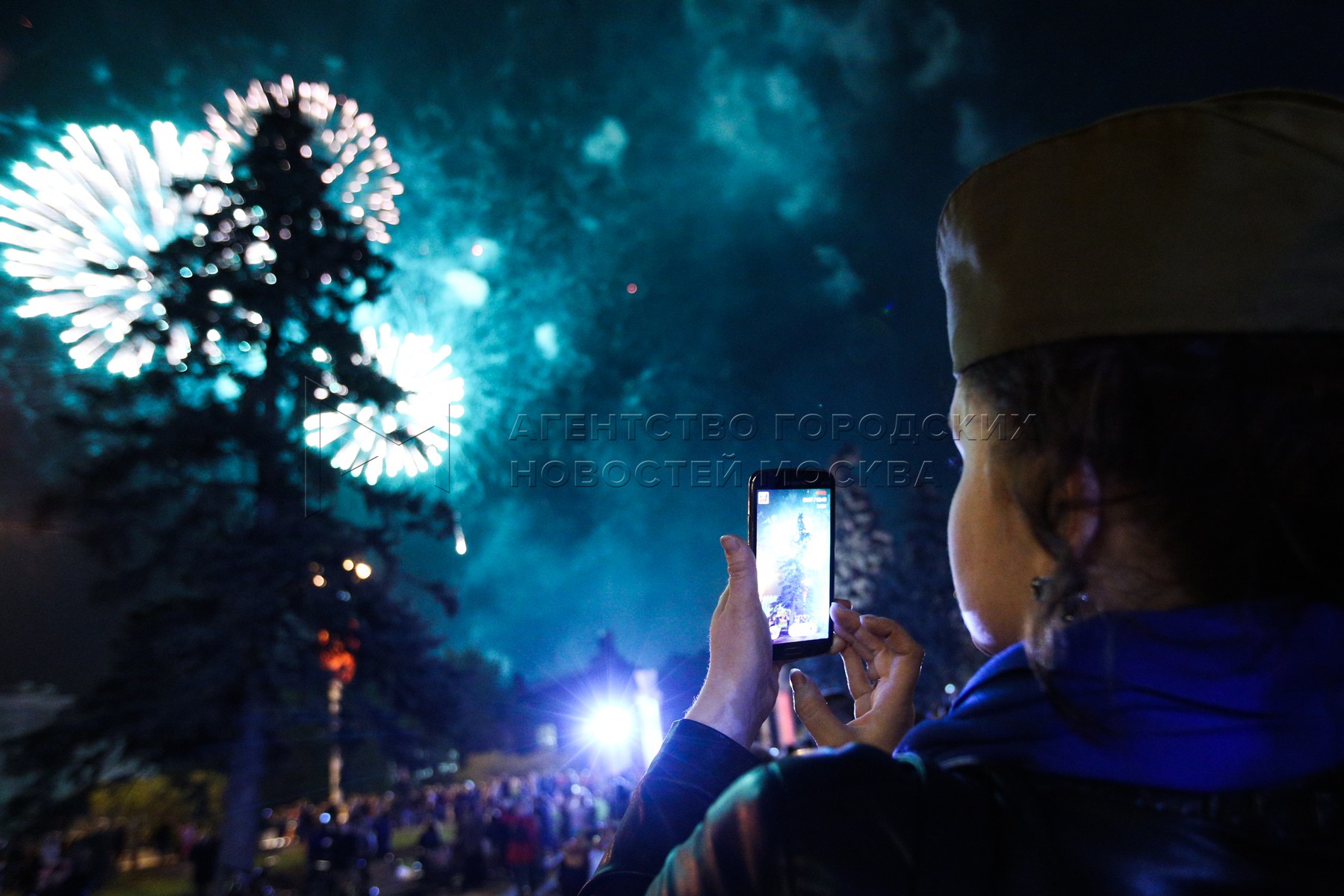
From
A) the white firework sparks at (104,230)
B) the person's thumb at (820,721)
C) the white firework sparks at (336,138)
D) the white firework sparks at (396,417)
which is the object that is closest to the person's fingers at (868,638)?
the person's thumb at (820,721)

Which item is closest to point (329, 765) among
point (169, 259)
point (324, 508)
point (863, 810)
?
point (324, 508)

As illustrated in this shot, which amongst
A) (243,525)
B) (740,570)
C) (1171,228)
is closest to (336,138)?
(243,525)

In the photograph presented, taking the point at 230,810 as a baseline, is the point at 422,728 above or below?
above

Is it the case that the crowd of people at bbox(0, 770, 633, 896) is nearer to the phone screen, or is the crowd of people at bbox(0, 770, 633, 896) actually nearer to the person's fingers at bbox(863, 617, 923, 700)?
the phone screen

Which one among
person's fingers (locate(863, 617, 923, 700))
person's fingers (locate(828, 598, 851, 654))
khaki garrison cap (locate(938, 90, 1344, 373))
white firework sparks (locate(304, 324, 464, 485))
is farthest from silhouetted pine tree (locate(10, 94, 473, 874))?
khaki garrison cap (locate(938, 90, 1344, 373))

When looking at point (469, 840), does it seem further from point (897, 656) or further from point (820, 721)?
point (820, 721)

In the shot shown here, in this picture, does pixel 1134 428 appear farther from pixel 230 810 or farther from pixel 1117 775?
pixel 230 810
